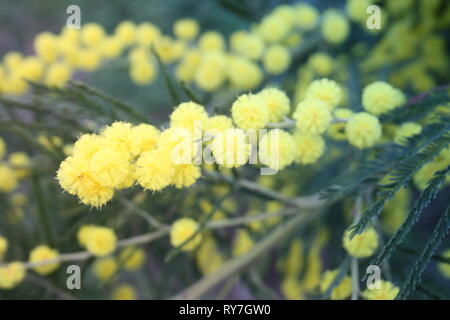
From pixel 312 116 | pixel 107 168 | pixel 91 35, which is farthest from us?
pixel 91 35

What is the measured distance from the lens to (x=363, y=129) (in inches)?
33.0

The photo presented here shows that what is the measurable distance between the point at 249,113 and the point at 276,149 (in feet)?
0.26

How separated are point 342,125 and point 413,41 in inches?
24.1

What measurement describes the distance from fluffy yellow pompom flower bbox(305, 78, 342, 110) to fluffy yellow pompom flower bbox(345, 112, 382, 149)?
0.15 feet

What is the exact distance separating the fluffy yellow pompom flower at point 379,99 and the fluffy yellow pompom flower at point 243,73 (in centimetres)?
40

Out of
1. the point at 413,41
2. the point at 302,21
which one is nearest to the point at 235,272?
the point at 302,21

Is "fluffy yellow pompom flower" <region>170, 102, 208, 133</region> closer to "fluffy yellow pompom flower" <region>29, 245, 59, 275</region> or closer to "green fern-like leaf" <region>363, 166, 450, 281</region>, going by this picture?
"green fern-like leaf" <region>363, 166, 450, 281</region>

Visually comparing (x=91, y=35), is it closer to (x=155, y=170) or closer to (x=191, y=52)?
(x=191, y=52)

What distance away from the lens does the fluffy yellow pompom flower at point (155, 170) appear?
0.69 m

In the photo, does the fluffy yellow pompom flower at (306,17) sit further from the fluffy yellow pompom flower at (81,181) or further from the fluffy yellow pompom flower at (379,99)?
the fluffy yellow pompom flower at (81,181)

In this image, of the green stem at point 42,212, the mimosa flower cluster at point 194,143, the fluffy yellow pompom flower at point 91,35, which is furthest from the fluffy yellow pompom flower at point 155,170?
the fluffy yellow pompom flower at point 91,35

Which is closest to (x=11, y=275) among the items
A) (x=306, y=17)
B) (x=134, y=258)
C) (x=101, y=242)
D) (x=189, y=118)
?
(x=101, y=242)

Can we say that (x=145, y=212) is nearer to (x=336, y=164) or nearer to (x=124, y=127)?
(x=124, y=127)

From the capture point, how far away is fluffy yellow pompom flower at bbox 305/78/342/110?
84cm
